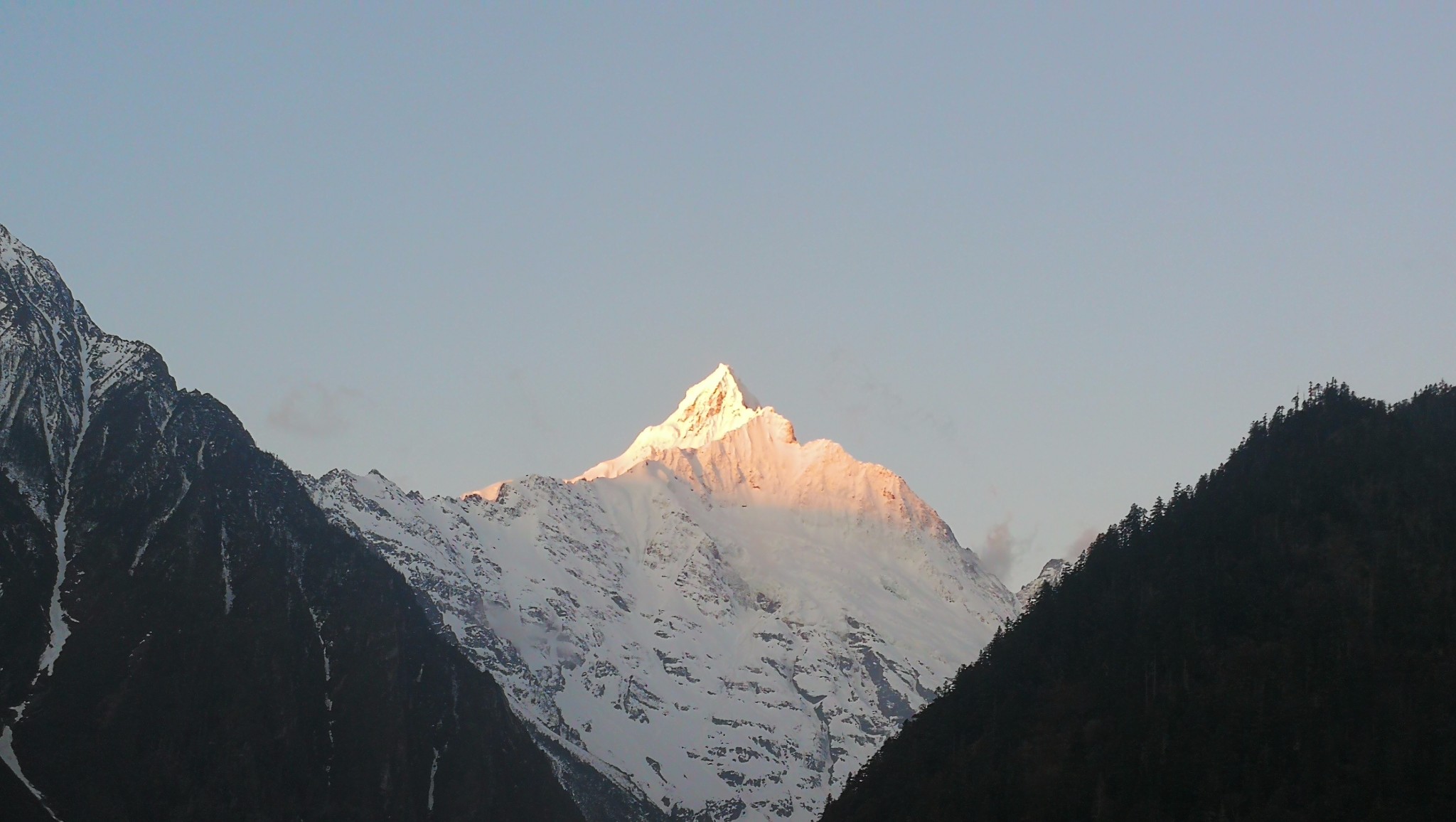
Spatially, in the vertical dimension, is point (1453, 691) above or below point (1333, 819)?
above

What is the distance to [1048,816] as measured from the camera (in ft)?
655

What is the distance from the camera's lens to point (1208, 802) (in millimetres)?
188375

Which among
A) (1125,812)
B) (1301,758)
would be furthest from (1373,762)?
(1125,812)

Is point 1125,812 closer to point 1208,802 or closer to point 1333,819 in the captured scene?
point 1208,802

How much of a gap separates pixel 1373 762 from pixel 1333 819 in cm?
896

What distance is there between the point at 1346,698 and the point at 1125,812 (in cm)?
2433

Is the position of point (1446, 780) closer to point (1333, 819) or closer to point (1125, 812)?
point (1333, 819)

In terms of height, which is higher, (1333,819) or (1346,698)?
(1346,698)

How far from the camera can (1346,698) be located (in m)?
196

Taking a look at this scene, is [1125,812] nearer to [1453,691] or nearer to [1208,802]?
[1208,802]

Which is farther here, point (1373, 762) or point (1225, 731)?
point (1225, 731)

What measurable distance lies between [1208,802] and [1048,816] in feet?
57.6

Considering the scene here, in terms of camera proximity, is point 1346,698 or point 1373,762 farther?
point 1346,698

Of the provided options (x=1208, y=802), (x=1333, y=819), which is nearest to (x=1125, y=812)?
(x=1208, y=802)
